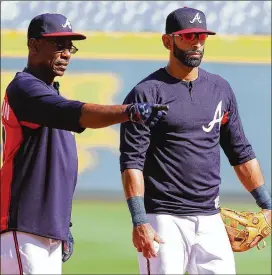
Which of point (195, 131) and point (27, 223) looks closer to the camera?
point (27, 223)

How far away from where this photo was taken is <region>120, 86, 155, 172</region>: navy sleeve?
437 cm

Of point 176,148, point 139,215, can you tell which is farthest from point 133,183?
point 176,148

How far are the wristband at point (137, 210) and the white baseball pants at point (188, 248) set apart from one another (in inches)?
6.4

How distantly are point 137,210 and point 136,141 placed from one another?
320mm

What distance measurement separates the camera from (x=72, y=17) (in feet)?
34.7

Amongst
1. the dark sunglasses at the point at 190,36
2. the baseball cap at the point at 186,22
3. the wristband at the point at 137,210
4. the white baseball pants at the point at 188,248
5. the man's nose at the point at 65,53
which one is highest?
the baseball cap at the point at 186,22

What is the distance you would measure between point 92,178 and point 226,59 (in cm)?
189

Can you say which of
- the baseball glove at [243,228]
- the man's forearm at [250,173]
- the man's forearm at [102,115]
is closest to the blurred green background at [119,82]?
the baseball glove at [243,228]

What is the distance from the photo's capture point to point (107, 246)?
8383 millimetres

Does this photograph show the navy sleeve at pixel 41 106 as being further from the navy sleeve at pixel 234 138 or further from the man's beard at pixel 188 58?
the navy sleeve at pixel 234 138

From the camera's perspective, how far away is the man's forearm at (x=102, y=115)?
337cm

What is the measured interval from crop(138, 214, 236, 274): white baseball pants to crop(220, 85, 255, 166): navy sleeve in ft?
1.49

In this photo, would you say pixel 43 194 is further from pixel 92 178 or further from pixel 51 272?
pixel 92 178

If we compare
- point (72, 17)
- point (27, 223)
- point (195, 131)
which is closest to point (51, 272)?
point (27, 223)
